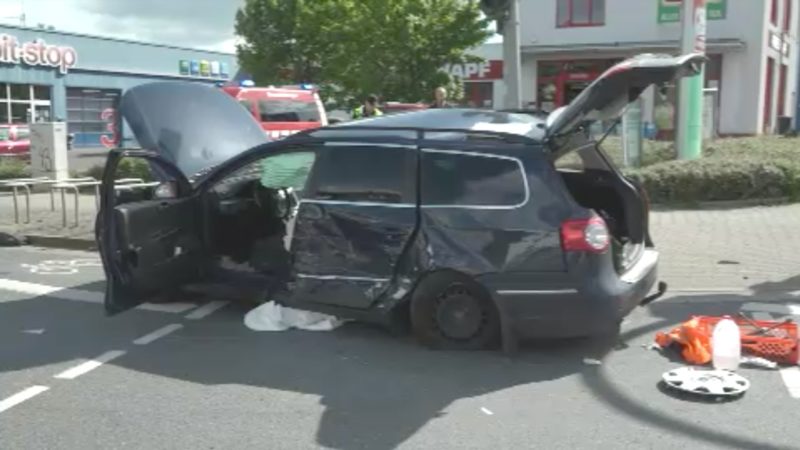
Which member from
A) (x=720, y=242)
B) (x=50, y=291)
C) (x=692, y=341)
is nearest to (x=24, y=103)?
(x=50, y=291)

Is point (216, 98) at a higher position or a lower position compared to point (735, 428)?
higher

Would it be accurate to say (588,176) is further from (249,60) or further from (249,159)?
(249,60)

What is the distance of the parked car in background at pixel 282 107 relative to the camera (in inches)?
620

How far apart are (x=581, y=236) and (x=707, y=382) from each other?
3.68ft

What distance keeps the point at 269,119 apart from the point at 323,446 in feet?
40.8

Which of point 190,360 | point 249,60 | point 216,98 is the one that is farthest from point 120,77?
point 190,360

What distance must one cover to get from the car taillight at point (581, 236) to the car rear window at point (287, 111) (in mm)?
11515

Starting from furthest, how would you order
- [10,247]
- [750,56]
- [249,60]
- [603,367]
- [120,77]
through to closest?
[120,77] → [249,60] → [750,56] → [10,247] → [603,367]

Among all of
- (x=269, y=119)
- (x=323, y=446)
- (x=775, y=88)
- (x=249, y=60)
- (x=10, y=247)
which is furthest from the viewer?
(x=249, y=60)

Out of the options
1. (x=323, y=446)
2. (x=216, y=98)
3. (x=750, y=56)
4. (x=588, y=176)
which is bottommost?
(x=323, y=446)

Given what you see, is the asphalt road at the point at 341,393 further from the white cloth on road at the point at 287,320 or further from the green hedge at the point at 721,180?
the green hedge at the point at 721,180

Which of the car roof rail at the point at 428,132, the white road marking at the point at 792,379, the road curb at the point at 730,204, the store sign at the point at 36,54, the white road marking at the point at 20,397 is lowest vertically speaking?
the white road marking at the point at 20,397

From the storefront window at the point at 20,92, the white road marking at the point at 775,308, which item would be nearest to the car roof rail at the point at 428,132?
the white road marking at the point at 775,308

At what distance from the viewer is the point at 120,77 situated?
4131 centimetres
